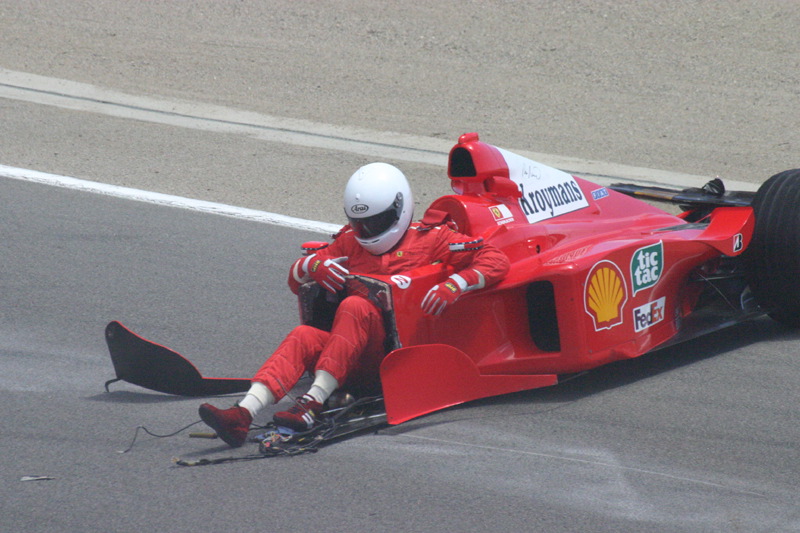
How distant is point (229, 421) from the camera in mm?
4598

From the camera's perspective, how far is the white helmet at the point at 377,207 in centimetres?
533

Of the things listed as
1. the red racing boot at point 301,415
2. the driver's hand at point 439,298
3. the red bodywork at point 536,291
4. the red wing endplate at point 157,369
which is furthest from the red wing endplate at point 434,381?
the red wing endplate at point 157,369

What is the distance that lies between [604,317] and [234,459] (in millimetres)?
2100

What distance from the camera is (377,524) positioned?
4051 millimetres

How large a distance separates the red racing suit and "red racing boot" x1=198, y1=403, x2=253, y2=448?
0.75 ft

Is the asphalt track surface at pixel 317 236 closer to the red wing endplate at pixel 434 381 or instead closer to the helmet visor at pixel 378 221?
the red wing endplate at pixel 434 381

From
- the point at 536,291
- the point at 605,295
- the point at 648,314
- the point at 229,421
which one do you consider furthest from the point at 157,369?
the point at 648,314

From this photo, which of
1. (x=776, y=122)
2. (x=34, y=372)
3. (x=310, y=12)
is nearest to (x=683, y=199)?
(x=34, y=372)

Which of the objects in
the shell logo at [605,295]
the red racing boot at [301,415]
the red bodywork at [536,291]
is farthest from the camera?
the shell logo at [605,295]

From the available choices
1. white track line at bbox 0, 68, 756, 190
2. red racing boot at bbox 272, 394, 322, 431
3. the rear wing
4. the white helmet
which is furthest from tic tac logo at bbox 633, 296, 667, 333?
white track line at bbox 0, 68, 756, 190

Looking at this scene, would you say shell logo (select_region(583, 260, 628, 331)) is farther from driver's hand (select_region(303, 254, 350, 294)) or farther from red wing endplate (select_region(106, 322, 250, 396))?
red wing endplate (select_region(106, 322, 250, 396))

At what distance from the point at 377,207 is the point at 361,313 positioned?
0.59 m

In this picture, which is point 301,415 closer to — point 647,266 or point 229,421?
point 229,421

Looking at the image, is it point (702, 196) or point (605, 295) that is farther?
point (702, 196)
